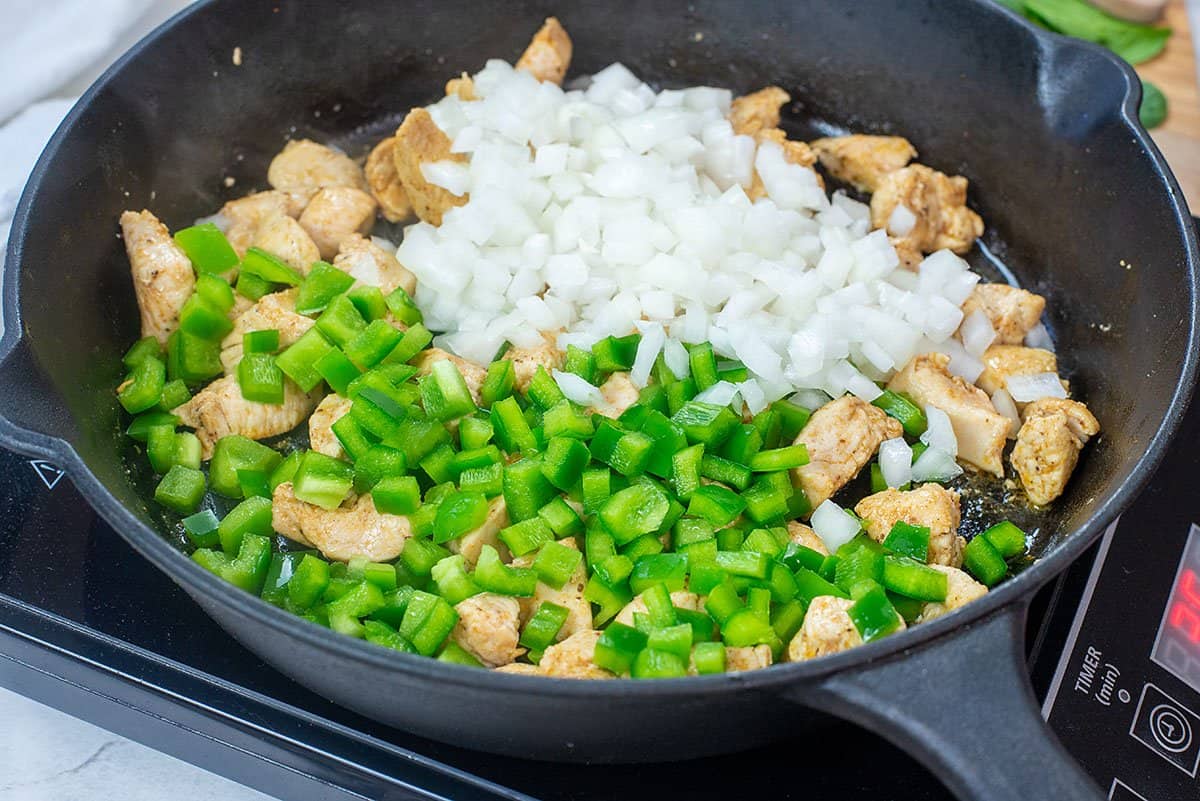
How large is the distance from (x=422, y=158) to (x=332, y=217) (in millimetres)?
215

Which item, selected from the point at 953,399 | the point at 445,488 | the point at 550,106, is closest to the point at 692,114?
the point at 550,106

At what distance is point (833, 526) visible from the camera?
6.01 ft

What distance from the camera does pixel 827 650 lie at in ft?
Result: 4.92

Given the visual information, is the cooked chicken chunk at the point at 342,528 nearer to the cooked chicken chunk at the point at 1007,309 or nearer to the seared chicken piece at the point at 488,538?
the seared chicken piece at the point at 488,538

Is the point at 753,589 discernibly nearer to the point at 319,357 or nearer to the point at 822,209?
the point at 319,357

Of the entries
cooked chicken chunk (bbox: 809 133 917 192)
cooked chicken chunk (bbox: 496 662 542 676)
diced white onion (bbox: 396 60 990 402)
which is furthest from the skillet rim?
cooked chicken chunk (bbox: 809 133 917 192)

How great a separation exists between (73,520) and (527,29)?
1468 mm

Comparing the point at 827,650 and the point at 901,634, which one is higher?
the point at 901,634

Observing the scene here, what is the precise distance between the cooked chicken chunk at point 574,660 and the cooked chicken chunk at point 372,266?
33.1 inches

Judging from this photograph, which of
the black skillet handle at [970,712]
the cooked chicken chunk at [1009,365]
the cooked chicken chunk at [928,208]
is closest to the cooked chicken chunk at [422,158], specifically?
the cooked chicken chunk at [928,208]

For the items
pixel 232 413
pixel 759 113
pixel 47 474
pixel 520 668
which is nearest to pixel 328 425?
pixel 232 413

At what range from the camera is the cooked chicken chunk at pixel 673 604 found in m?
1.63

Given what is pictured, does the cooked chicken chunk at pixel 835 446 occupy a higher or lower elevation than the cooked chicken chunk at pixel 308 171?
lower

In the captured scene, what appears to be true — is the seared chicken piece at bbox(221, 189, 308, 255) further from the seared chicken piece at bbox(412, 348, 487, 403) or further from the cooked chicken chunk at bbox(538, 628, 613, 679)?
the cooked chicken chunk at bbox(538, 628, 613, 679)
